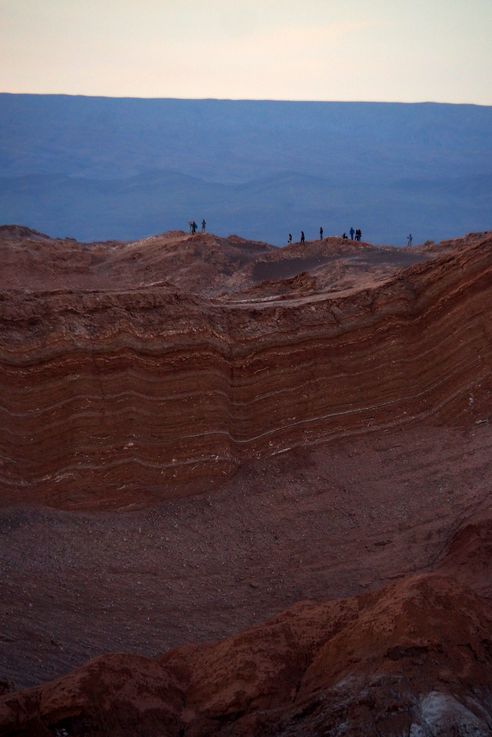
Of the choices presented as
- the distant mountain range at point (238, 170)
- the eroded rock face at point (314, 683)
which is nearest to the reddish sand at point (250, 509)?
the eroded rock face at point (314, 683)

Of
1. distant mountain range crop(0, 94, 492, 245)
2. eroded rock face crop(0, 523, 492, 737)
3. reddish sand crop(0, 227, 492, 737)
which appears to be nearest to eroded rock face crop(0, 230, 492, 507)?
reddish sand crop(0, 227, 492, 737)

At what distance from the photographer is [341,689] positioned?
5.12 m

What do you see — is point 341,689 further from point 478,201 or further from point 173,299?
point 478,201

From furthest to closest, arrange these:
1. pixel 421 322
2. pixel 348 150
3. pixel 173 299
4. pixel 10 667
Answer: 1. pixel 348 150
2. pixel 421 322
3. pixel 173 299
4. pixel 10 667

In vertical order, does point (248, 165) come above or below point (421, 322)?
above

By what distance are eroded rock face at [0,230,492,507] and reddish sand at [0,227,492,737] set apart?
0.03 meters

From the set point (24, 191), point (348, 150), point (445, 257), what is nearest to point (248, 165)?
point (348, 150)

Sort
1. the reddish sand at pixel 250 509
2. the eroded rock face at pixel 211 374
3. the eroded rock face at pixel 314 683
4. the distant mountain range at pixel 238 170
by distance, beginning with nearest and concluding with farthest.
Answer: the eroded rock face at pixel 314 683, the reddish sand at pixel 250 509, the eroded rock face at pixel 211 374, the distant mountain range at pixel 238 170

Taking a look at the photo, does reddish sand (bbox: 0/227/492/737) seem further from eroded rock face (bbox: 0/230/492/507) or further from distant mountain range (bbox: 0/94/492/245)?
distant mountain range (bbox: 0/94/492/245)

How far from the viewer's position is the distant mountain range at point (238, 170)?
89375 millimetres

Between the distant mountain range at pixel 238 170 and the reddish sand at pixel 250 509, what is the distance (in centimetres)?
6900

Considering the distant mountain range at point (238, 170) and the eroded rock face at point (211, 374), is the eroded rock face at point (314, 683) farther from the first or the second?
the distant mountain range at point (238, 170)

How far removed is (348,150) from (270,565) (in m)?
103

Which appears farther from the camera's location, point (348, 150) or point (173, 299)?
point (348, 150)
